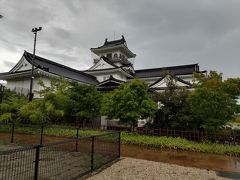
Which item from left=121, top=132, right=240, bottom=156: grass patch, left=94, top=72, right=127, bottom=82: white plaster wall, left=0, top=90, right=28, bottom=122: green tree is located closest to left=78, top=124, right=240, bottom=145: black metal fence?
left=121, top=132, right=240, bottom=156: grass patch

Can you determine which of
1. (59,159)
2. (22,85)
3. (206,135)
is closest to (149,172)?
(59,159)

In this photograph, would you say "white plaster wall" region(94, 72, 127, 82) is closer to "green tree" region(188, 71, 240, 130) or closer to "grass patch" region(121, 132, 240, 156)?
"grass patch" region(121, 132, 240, 156)

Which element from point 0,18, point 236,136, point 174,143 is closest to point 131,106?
point 174,143

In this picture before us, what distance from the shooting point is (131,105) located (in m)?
12.9

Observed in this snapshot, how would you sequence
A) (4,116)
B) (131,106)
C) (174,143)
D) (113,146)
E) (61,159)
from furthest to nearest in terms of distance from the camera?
(4,116), (131,106), (174,143), (113,146), (61,159)

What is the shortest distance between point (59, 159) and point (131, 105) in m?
6.77

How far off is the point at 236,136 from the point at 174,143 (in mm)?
3307

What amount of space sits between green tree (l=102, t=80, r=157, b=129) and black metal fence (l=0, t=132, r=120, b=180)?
14.3 ft

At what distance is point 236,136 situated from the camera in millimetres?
11047

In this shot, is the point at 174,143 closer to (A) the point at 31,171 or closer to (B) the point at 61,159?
(B) the point at 61,159

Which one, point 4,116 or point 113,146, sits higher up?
point 4,116

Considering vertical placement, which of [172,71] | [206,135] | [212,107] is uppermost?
[172,71]

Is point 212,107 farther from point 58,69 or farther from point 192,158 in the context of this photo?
point 58,69

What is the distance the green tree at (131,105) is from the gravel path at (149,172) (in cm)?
572
